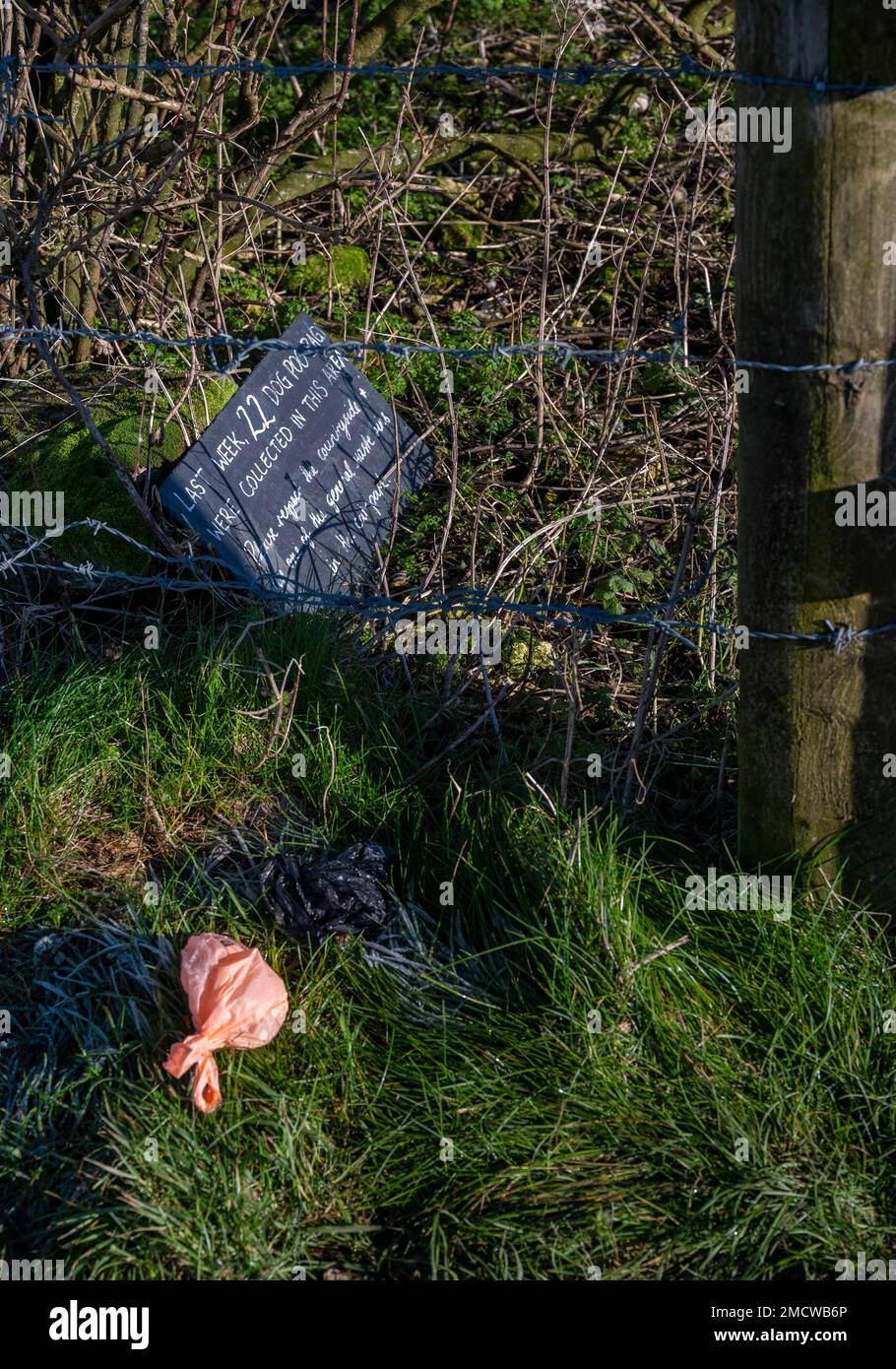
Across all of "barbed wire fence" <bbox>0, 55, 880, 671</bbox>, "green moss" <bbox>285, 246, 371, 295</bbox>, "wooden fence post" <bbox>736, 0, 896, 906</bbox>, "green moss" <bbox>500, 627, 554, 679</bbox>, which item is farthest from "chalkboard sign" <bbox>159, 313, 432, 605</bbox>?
"wooden fence post" <bbox>736, 0, 896, 906</bbox>

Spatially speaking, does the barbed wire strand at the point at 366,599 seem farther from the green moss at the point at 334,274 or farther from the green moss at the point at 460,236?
the green moss at the point at 460,236

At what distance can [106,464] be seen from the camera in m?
3.80

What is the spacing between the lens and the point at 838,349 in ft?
7.18

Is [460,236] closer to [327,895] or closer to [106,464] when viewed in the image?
[106,464]

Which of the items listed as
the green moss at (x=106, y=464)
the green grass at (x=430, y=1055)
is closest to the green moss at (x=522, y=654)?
the green grass at (x=430, y=1055)

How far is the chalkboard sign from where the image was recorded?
3.57 meters

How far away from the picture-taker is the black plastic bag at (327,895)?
104 inches

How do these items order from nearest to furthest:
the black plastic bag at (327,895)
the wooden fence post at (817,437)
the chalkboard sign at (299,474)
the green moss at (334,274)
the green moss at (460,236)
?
the wooden fence post at (817,437), the black plastic bag at (327,895), the chalkboard sign at (299,474), the green moss at (334,274), the green moss at (460,236)

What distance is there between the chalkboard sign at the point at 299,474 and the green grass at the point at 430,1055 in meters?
0.79

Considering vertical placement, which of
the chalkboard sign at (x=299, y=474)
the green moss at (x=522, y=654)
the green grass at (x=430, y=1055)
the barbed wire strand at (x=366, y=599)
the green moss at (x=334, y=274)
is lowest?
the green grass at (x=430, y=1055)

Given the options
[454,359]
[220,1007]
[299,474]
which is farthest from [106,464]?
[220,1007]

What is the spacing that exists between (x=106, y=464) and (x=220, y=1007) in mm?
1998

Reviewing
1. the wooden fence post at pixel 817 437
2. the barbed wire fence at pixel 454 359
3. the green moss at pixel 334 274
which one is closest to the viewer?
the wooden fence post at pixel 817 437
